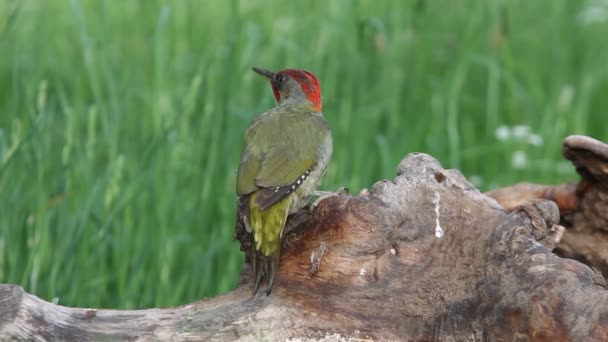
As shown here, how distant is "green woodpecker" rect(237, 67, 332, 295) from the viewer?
351cm

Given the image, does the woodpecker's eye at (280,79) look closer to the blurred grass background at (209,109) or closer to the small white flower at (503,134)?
the blurred grass background at (209,109)

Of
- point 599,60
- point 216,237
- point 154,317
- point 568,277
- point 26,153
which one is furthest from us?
point 599,60

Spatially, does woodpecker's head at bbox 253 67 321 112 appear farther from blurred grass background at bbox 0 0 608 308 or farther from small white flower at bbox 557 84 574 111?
small white flower at bbox 557 84 574 111

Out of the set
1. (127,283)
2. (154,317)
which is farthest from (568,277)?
(127,283)

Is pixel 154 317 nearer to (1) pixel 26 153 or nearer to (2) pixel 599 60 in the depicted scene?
(1) pixel 26 153

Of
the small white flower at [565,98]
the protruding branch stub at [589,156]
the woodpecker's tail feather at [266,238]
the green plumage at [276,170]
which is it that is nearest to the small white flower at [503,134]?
the small white flower at [565,98]

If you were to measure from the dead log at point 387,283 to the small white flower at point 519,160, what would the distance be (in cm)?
236

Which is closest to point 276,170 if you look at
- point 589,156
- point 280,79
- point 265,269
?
point 265,269

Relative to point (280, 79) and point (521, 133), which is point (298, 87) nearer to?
point (280, 79)

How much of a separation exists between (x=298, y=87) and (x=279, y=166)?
0.77 m

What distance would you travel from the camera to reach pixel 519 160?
227 inches

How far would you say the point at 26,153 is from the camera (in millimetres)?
4395

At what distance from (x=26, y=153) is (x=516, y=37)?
12.7ft

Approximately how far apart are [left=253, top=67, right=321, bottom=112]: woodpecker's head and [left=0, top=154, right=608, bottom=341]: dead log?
116 cm
